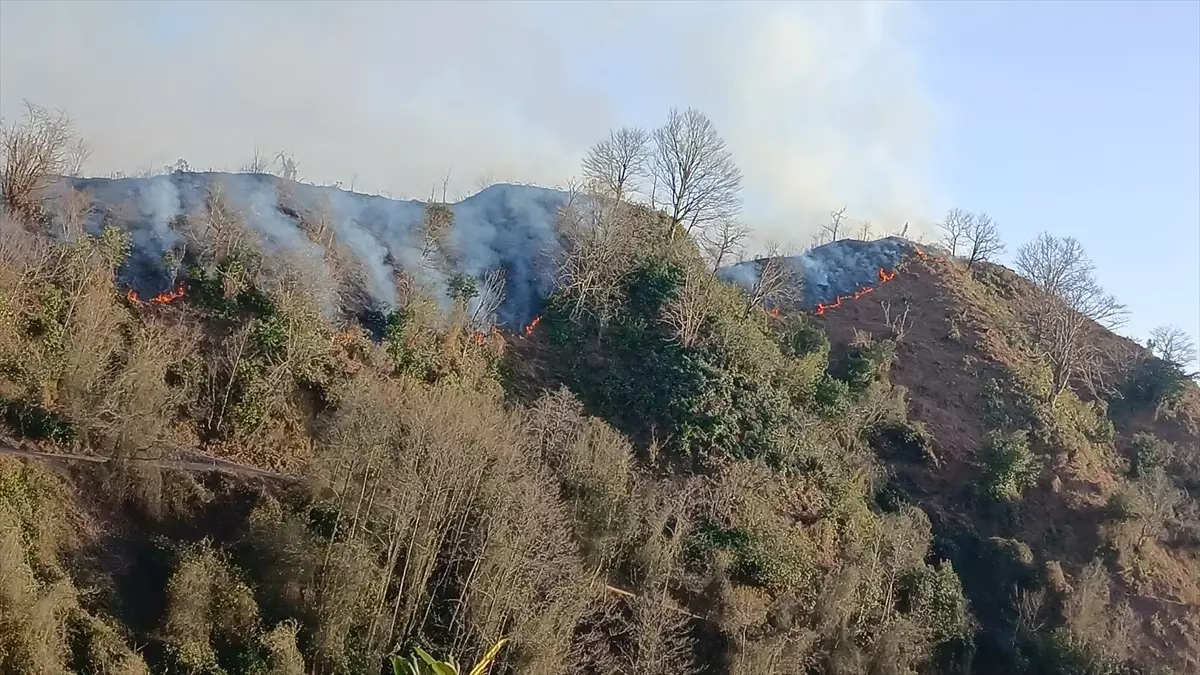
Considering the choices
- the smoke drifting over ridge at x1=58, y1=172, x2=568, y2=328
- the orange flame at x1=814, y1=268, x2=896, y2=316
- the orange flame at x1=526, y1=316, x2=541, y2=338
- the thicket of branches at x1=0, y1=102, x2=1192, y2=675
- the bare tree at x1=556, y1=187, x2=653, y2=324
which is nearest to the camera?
the thicket of branches at x1=0, y1=102, x2=1192, y2=675

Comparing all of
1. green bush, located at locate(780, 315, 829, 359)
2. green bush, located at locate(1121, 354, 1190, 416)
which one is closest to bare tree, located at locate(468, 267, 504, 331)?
green bush, located at locate(780, 315, 829, 359)

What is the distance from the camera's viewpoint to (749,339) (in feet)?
113

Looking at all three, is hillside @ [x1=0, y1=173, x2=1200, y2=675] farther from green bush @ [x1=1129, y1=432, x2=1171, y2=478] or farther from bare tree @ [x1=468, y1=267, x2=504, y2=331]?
green bush @ [x1=1129, y1=432, x2=1171, y2=478]

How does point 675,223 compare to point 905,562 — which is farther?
point 675,223

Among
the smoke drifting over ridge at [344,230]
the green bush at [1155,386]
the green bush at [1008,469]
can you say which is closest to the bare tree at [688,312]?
the smoke drifting over ridge at [344,230]

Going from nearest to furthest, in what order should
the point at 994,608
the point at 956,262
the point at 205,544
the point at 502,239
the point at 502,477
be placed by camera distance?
the point at 205,544 < the point at 502,477 < the point at 994,608 < the point at 502,239 < the point at 956,262

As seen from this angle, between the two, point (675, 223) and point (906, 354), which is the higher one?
point (675, 223)

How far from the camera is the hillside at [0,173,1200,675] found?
22375 mm

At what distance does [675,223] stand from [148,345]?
71.6ft

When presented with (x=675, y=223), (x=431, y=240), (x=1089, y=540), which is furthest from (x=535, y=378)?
(x=1089, y=540)

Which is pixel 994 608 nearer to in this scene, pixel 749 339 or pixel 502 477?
pixel 749 339

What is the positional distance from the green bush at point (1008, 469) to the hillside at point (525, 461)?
0.10 meters

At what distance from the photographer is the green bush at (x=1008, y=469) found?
3553 centimetres

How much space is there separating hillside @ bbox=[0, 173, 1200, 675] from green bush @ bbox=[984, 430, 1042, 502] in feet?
0.34
